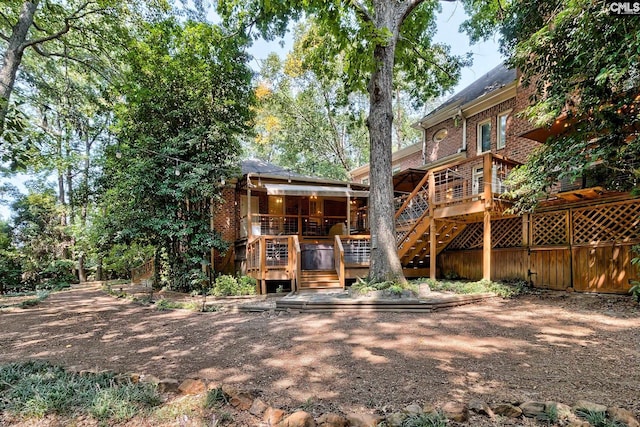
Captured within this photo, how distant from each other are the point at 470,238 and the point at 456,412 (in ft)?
31.1

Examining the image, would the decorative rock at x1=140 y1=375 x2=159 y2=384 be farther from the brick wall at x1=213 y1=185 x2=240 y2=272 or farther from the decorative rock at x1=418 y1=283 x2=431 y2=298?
the brick wall at x1=213 y1=185 x2=240 y2=272

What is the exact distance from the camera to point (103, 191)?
11.5m

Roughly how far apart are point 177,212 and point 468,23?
1334cm

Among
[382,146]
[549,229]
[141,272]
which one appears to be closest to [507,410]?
[382,146]

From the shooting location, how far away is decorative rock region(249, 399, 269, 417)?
2.42 metres

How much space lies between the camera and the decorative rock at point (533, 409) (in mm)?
2281

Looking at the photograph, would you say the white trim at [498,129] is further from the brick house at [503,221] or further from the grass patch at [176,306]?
the grass patch at [176,306]

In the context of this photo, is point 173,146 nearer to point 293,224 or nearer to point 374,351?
point 293,224

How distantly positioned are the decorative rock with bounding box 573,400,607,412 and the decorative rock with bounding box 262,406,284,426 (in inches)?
86.5

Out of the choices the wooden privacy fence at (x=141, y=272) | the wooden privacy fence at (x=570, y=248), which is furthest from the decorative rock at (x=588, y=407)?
the wooden privacy fence at (x=141, y=272)

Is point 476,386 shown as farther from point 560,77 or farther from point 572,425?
point 560,77

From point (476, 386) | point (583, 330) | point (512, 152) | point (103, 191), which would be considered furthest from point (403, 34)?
point (103, 191)

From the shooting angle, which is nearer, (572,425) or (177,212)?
(572,425)

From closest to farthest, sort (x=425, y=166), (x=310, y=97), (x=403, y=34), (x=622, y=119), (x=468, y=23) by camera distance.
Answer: (x=622, y=119) < (x=403, y=34) < (x=468, y=23) < (x=425, y=166) < (x=310, y=97)
